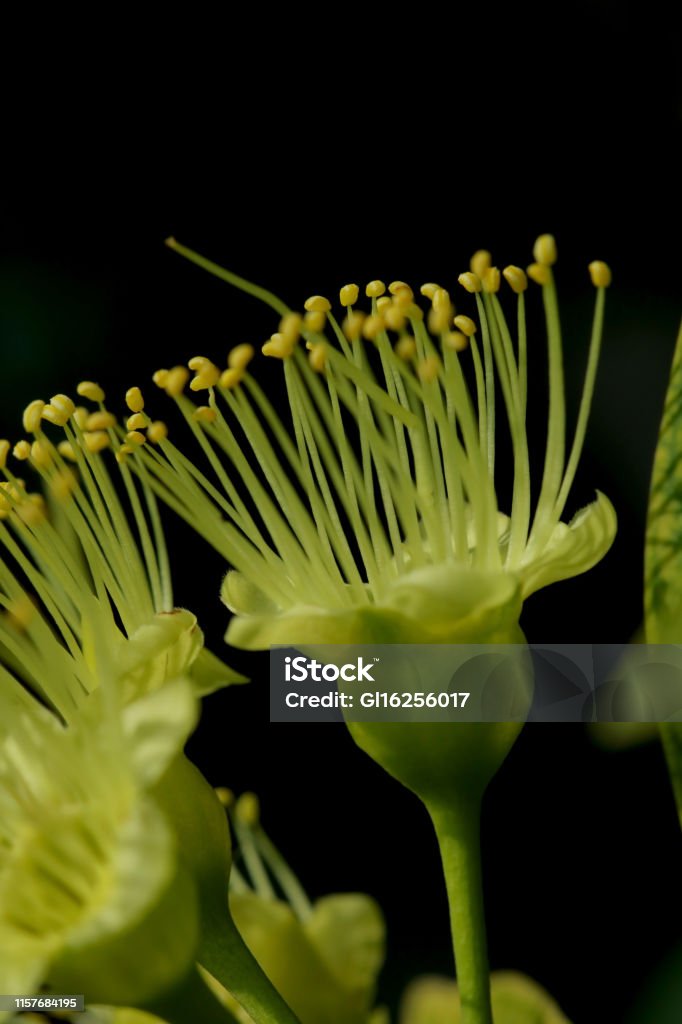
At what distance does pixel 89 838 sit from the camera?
0.57m

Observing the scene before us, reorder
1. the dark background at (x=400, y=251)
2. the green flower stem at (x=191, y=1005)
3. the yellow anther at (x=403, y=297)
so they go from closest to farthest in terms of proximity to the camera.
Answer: the green flower stem at (x=191, y=1005) < the yellow anther at (x=403, y=297) < the dark background at (x=400, y=251)

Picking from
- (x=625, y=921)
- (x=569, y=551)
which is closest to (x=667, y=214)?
(x=625, y=921)

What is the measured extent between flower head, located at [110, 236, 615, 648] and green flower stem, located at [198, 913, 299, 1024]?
0.17 metres

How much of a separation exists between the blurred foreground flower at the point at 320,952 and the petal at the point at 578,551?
0.30 meters

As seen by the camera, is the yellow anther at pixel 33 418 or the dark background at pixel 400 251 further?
the dark background at pixel 400 251

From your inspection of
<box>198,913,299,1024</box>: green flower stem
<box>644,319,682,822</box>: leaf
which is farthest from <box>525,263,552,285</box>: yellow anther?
<box>198,913,299,1024</box>: green flower stem

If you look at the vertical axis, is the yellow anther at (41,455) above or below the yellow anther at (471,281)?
below

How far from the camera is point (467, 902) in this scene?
0.68m

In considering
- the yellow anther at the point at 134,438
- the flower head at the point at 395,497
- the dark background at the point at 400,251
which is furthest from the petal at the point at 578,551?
the dark background at the point at 400,251

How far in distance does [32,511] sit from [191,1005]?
0.84 ft

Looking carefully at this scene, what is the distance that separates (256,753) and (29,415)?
0.81 m

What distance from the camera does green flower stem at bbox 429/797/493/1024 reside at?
2.18 ft

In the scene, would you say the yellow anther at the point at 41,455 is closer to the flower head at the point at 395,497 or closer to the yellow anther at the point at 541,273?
the flower head at the point at 395,497

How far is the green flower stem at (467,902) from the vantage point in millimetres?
665
